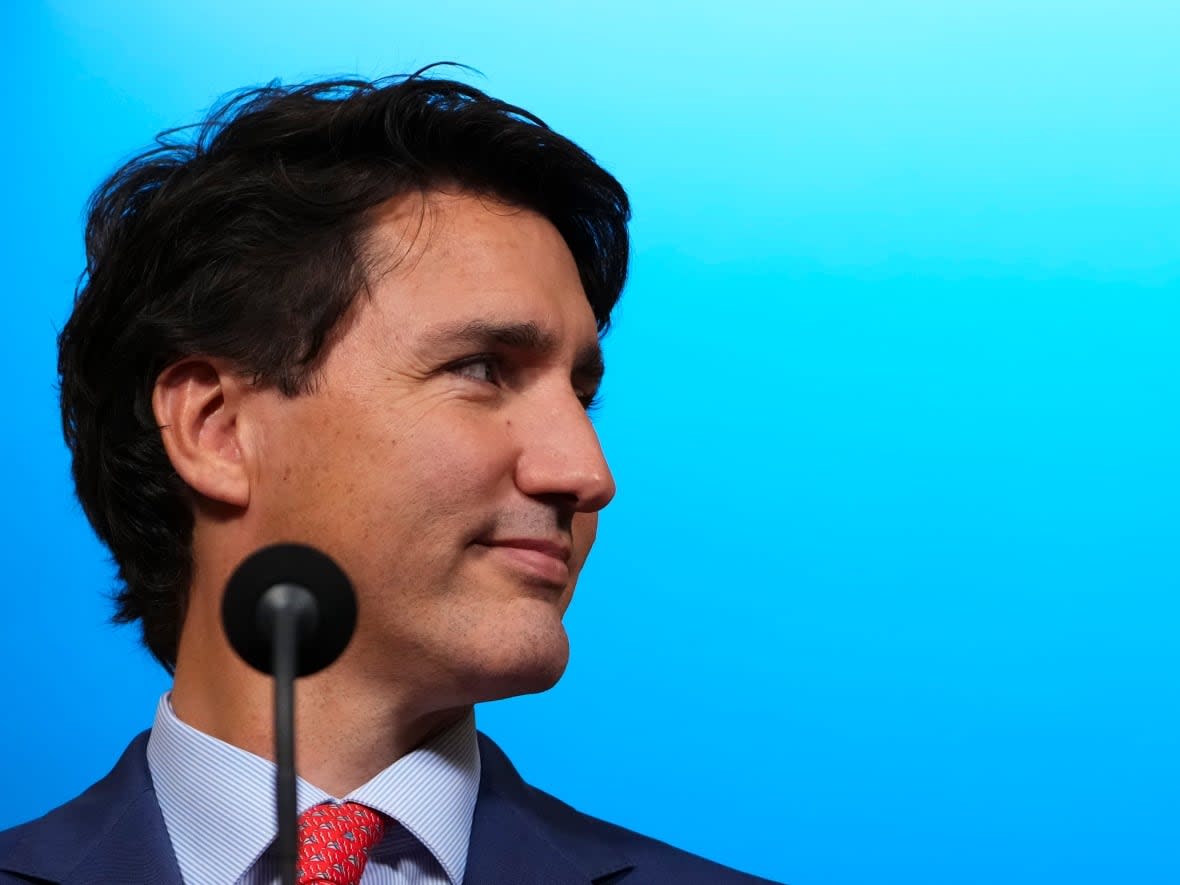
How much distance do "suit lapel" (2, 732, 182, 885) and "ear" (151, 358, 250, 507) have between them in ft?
1.00

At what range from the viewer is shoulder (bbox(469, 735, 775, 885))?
1.55 metres

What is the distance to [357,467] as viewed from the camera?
1362 millimetres

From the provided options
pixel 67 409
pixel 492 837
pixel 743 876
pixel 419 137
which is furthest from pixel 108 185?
pixel 743 876

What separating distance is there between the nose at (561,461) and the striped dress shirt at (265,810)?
0.93ft

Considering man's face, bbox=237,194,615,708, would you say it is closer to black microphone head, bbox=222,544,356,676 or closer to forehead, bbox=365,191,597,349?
forehead, bbox=365,191,597,349

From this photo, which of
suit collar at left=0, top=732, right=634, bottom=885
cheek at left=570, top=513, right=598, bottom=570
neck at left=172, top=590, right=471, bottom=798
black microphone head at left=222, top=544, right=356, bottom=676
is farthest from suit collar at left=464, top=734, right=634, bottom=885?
black microphone head at left=222, top=544, right=356, bottom=676

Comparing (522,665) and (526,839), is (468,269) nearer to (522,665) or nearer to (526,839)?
(522,665)

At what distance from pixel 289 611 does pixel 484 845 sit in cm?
75

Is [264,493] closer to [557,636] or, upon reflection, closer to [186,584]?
[186,584]

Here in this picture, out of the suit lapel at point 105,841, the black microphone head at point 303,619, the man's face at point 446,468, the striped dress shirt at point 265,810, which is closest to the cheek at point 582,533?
the man's face at point 446,468

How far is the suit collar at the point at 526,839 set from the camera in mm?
1454

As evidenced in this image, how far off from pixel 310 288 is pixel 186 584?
1.14 feet

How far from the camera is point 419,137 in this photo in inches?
62.7

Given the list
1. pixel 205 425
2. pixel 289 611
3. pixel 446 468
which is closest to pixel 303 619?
pixel 289 611
